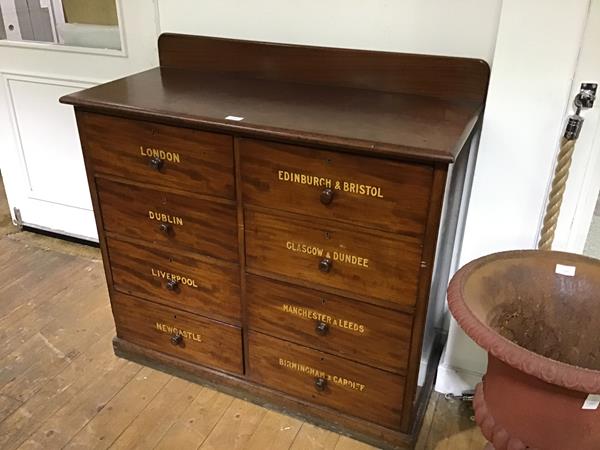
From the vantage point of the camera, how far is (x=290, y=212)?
53.4 inches

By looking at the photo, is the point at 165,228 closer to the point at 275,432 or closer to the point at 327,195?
the point at 327,195

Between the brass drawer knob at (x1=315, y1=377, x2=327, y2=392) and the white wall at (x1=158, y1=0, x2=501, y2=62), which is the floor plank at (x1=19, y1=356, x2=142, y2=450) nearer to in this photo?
the brass drawer knob at (x1=315, y1=377, x2=327, y2=392)

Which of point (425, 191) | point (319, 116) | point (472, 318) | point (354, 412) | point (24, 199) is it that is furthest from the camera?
point (24, 199)

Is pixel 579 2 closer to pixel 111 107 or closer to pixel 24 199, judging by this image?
pixel 111 107

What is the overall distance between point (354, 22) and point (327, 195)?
1.96 feet

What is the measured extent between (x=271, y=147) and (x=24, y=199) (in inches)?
68.0

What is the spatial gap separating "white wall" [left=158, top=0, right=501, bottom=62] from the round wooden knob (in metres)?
0.64

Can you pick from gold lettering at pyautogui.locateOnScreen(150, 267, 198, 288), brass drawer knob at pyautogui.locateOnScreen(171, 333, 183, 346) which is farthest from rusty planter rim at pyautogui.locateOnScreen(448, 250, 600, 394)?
brass drawer knob at pyautogui.locateOnScreen(171, 333, 183, 346)

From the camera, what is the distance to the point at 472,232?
5.06 ft

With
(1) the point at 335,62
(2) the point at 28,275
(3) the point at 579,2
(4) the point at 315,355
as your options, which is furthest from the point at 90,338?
(3) the point at 579,2

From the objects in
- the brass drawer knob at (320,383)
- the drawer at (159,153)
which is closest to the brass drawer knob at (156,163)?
the drawer at (159,153)

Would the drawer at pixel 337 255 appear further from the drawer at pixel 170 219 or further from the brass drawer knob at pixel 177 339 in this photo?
the brass drawer knob at pixel 177 339

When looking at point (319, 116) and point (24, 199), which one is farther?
point (24, 199)

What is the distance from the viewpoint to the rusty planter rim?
38.3 inches
